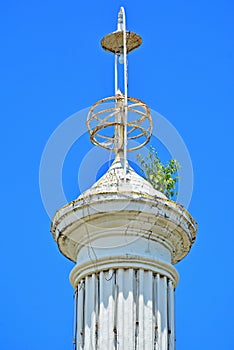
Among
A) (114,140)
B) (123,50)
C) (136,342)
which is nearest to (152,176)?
(114,140)

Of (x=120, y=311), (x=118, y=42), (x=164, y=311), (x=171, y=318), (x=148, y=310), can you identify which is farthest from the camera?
(x=118, y=42)

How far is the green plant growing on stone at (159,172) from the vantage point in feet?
61.7

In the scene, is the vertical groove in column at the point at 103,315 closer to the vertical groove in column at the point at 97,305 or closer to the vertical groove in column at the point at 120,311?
the vertical groove in column at the point at 97,305

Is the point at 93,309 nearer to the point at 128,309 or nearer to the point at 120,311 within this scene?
the point at 120,311

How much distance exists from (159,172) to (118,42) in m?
2.42

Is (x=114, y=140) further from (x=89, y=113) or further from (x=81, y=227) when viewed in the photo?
(x=81, y=227)

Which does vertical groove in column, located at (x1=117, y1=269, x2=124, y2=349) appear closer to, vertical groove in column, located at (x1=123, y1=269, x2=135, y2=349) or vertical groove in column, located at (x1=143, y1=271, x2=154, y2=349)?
vertical groove in column, located at (x1=123, y1=269, x2=135, y2=349)

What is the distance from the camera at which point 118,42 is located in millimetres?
19328

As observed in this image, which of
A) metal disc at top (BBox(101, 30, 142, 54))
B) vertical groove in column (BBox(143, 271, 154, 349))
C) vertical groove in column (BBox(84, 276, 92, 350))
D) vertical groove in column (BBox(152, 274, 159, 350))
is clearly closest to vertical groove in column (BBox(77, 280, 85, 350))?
vertical groove in column (BBox(84, 276, 92, 350))

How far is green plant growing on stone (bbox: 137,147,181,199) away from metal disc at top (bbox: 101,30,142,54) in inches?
73.5

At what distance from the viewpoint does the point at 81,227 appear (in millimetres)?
17328

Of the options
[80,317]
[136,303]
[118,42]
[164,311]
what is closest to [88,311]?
[80,317]

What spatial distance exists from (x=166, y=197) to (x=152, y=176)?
128 cm

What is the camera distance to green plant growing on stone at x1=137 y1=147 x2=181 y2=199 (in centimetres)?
1881
